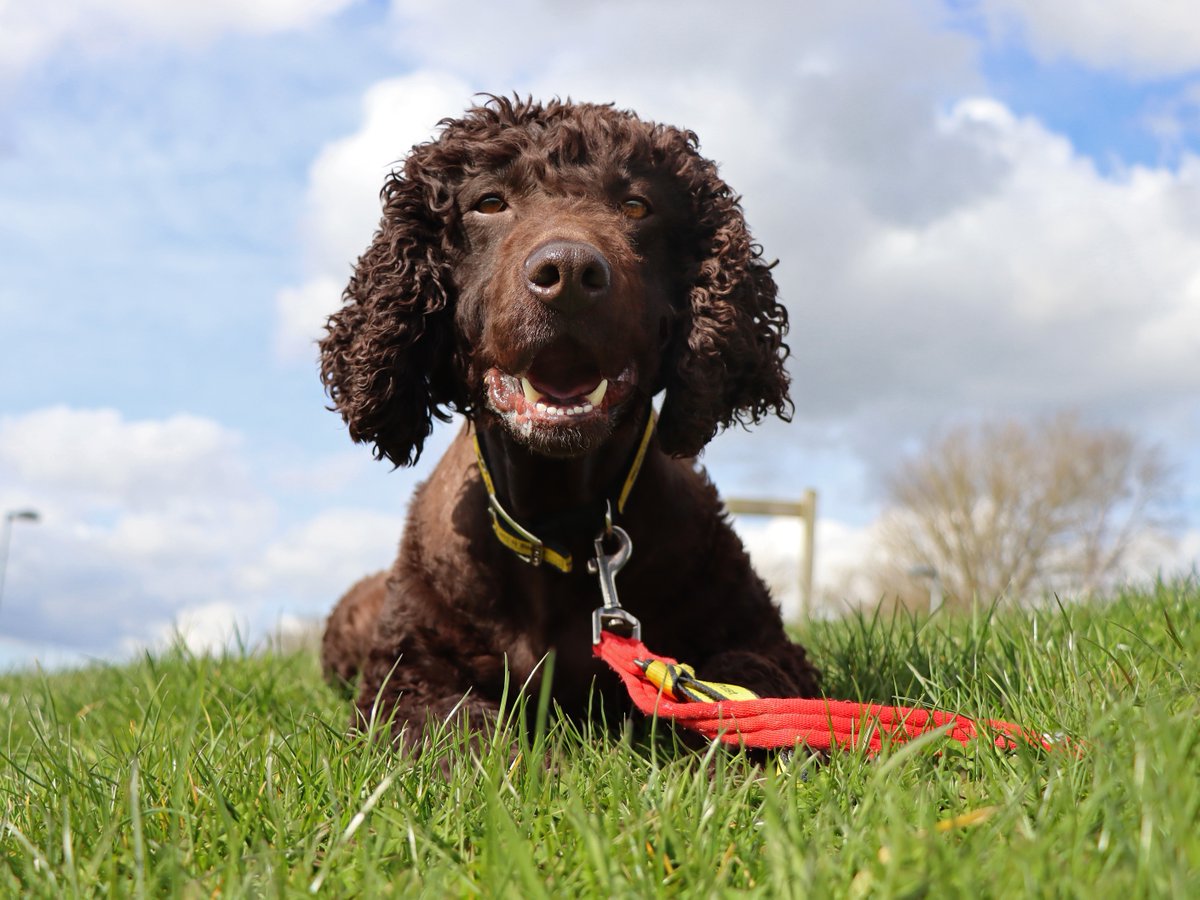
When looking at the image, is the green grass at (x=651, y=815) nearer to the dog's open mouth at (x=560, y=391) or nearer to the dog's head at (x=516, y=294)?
the dog's open mouth at (x=560, y=391)

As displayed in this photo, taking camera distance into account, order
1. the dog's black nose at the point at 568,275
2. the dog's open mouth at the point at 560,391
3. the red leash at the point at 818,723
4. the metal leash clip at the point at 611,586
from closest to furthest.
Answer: the red leash at the point at 818,723
the dog's black nose at the point at 568,275
the dog's open mouth at the point at 560,391
the metal leash clip at the point at 611,586

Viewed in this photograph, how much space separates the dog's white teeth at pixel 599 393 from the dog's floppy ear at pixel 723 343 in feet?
1.33

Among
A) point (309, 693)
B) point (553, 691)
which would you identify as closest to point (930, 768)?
point (553, 691)

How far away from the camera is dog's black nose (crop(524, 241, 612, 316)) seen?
2768 mm

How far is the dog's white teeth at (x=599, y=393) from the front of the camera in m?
3.04

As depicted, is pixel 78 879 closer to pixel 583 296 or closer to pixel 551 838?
pixel 551 838

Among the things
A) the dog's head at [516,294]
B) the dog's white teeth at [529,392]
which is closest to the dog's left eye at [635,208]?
the dog's head at [516,294]

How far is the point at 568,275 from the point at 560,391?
16.8 inches

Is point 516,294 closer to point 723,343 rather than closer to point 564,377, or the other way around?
point 564,377

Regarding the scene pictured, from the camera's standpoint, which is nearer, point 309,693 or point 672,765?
point 672,765

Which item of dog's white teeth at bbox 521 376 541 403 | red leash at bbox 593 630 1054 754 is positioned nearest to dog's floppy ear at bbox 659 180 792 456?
dog's white teeth at bbox 521 376 541 403

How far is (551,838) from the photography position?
2057mm

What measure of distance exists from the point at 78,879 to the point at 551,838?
905 millimetres

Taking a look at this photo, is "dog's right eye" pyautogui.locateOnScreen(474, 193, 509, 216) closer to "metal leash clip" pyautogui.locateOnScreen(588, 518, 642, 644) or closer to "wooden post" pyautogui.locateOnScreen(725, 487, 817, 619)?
"metal leash clip" pyautogui.locateOnScreen(588, 518, 642, 644)
